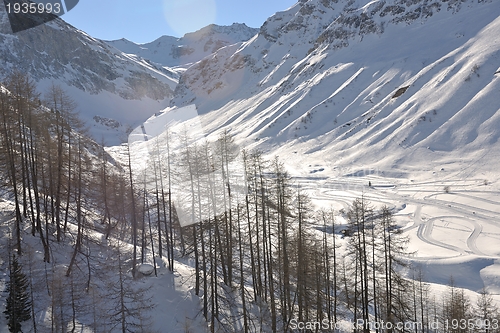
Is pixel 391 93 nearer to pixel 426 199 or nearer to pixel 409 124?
pixel 409 124

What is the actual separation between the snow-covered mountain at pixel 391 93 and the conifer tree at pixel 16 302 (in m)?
65.0

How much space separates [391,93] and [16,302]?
95.3 meters

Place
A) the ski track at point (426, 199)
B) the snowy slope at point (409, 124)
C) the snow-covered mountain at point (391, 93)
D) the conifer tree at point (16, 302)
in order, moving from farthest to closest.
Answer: the snow-covered mountain at point (391, 93)
the snowy slope at point (409, 124)
the ski track at point (426, 199)
the conifer tree at point (16, 302)

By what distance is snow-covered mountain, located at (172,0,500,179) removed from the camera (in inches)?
2643

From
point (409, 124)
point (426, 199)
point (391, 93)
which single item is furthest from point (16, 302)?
point (391, 93)

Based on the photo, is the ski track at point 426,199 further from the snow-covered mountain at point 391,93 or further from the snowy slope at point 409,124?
the snow-covered mountain at point 391,93

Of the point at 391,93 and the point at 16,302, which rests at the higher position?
the point at 391,93

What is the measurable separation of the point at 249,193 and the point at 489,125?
2380 inches

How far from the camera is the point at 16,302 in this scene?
1468 cm

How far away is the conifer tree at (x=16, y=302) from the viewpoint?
1432 centimetres

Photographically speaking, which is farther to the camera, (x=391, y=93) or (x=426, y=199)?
(x=391, y=93)

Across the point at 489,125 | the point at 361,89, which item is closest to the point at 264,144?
the point at 361,89

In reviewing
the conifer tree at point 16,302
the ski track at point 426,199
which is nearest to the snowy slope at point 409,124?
the ski track at point 426,199

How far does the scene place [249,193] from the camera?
2264cm
